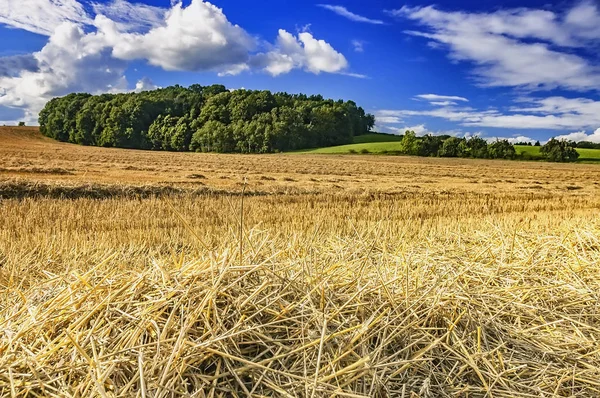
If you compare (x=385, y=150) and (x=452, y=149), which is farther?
(x=385, y=150)

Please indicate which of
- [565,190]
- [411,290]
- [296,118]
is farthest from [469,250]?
[296,118]

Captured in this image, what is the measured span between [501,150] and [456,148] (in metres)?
6.44

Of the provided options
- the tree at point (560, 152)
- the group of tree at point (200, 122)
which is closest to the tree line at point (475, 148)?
the tree at point (560, 152)

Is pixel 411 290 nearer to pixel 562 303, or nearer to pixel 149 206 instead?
pixel 562 303

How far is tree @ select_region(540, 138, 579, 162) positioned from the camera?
7005 cm

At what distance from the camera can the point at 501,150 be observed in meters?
71.8

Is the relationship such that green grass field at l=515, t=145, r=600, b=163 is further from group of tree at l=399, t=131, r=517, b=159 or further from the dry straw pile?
the dry straw pile

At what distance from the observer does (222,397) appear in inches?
87.0

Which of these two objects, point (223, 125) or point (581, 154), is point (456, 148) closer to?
point (581, 154)

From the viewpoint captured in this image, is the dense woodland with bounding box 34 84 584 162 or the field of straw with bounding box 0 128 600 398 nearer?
the field of straw with bounding box 0 128 600 398

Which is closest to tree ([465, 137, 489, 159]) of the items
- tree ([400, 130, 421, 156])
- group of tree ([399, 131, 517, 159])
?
group of tree ([399, 131, 517, 159])

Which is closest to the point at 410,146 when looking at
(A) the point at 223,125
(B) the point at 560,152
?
(B) the point at 560,152

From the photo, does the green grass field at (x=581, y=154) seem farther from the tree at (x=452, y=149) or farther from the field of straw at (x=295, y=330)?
the field of straw at (x=295, y=330)

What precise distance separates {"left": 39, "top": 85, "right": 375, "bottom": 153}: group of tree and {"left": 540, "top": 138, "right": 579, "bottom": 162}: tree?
108 ft
